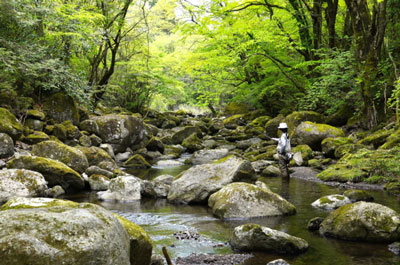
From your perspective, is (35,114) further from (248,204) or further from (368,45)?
(368,45)

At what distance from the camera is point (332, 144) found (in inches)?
531

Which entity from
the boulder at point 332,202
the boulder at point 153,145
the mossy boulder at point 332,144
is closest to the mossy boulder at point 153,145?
the boulder at point 153,145

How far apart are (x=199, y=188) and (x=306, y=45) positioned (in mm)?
12553

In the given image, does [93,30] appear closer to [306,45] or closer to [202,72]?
[202,72]

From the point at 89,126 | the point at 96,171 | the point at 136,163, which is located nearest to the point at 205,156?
the point at 136,163

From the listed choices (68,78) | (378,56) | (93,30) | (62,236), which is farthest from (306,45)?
(62,236)

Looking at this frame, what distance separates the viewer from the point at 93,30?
16359 millimetres

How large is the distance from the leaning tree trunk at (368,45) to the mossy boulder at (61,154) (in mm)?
11140

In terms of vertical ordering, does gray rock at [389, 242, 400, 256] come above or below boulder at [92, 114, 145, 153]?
below

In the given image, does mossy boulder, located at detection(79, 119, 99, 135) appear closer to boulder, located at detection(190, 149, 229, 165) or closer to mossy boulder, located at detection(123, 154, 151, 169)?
mossy boulder, located at detection(123, 154, 151, 169)

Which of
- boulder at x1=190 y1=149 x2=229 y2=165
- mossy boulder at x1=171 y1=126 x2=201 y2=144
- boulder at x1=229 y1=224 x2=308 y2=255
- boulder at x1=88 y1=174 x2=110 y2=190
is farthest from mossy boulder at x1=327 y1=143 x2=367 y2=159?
mossy boulder at x1=171 y1=126 x2=201 y2=144

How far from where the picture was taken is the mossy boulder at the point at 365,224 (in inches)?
207

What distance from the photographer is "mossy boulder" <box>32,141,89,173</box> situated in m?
10.7

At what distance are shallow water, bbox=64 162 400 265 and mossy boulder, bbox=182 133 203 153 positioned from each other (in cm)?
951
